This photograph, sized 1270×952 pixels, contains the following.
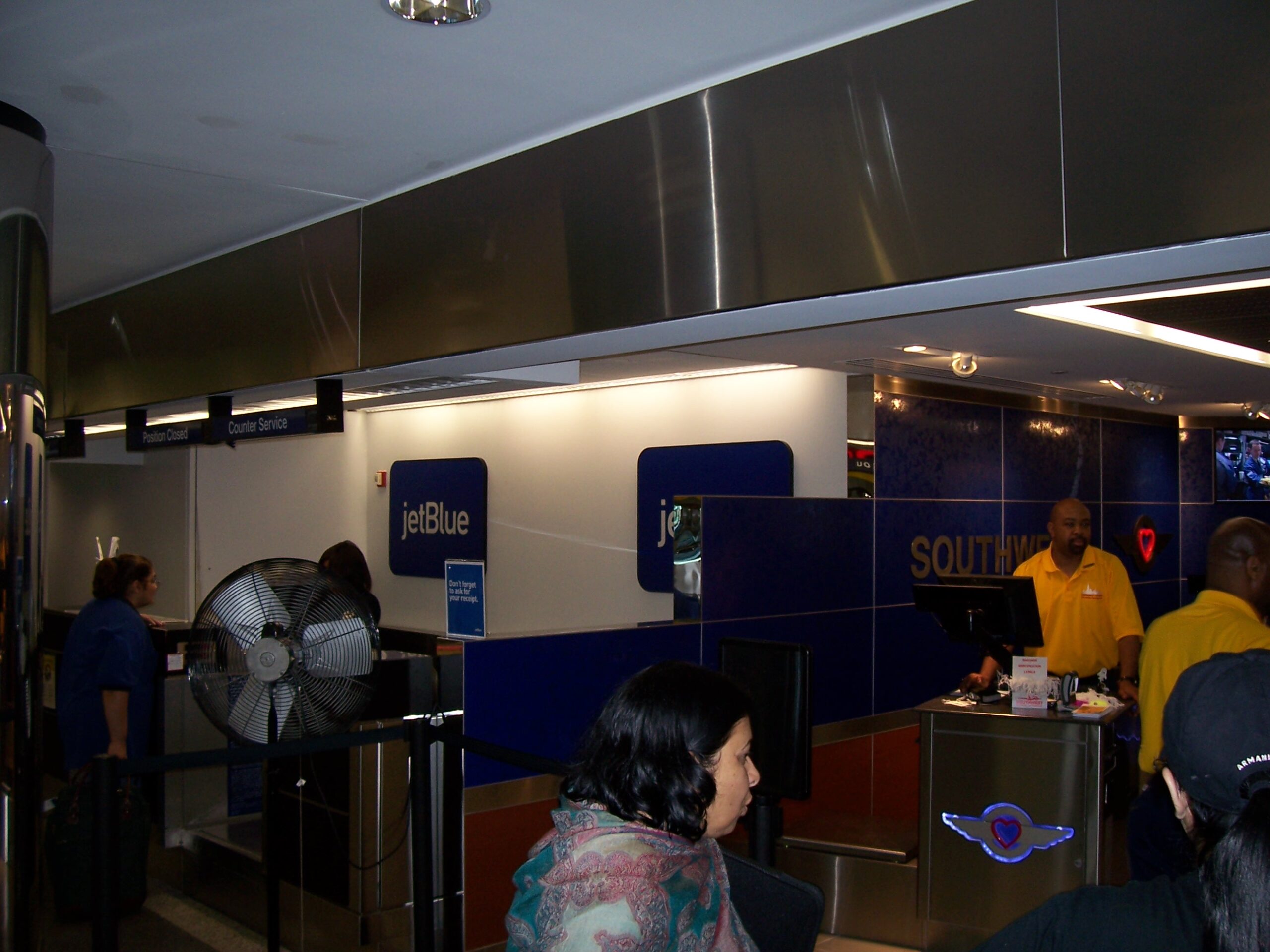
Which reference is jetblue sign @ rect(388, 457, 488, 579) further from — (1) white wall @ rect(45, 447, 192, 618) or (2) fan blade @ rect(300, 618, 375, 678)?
(2) fan blade @ rect(300, 618, 375, 678)

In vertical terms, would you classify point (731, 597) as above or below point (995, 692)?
above

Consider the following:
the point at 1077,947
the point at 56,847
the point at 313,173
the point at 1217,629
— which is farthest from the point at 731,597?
the point at 1077,947

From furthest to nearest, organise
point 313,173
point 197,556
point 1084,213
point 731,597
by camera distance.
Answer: point 197,556, point 731,597, point 313,173, point 1084,213

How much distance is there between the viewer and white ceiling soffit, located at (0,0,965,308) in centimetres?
236

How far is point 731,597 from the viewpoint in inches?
207

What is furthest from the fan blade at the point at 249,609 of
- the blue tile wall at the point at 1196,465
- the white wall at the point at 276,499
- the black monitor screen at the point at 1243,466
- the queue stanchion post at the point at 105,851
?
the black monitor screen at the point at 1243,466

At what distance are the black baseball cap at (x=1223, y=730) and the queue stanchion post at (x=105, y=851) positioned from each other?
2.34 metres

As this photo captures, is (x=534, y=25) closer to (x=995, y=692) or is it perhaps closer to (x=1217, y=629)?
(x=1217, y=629)

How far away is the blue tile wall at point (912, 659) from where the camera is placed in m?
6.17

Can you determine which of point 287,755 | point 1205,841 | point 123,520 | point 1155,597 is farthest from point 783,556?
point 123,520

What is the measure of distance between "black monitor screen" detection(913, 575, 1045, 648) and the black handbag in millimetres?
3463

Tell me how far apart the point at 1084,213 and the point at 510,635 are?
2811mm

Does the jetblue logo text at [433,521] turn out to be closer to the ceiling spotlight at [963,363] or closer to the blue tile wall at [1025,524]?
the blue tile wall at [1025,524]

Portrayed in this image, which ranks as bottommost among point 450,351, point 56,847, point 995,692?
point 56,847
